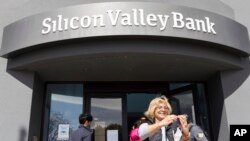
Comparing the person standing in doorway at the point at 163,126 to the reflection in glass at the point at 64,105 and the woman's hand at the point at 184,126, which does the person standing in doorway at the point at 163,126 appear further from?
the reflection in glass at the point at 64,105

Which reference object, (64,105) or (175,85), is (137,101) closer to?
(175,85)

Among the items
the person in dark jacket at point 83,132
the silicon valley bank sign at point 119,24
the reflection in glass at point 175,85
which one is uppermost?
the silicon valley bank sign at point 119,24

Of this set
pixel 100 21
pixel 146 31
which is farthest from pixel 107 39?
pixel 146 31

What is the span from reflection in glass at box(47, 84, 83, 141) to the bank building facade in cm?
2

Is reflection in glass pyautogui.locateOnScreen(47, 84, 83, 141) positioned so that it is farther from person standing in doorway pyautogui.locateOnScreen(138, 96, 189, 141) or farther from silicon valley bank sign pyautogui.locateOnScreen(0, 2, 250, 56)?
person standing in doorway pyautogui.locateOnScreen(138, 96, 189, 141)

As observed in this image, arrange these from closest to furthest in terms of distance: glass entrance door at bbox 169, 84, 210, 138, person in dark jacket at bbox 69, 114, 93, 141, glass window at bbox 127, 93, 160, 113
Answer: person in dark jacket at bbox 69, 114, 93, 141 → glass entrance door at bbox 169, 84, 210, 138 → glass window at bbox 127, 93, 160, 113

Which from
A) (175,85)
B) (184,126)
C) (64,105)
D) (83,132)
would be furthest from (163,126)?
(175,85)

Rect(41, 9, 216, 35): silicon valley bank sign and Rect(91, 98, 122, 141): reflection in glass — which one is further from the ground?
Rect(41, 9, 216, 35): silicon valley bank sign

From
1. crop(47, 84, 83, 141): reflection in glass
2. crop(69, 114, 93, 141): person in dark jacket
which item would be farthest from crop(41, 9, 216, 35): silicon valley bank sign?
crop(47, 84, 83, 141): reflection in glass

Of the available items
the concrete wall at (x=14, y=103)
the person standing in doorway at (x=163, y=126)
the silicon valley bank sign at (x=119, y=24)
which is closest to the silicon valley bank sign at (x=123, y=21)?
the silicon valley bank sign at (x=119, y=24)

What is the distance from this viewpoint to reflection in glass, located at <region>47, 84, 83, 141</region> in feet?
25.7

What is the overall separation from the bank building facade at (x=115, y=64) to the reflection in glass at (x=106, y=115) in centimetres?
3

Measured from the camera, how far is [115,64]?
6.80 metres

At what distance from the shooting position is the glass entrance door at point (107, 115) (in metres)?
7.84
